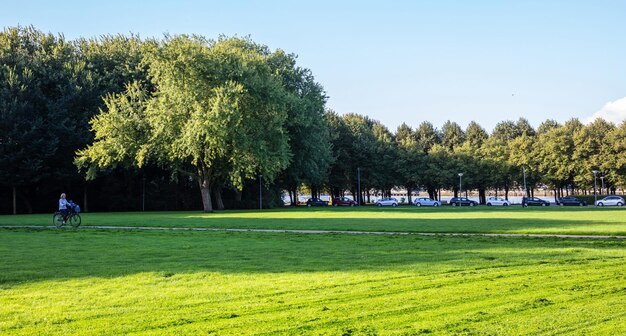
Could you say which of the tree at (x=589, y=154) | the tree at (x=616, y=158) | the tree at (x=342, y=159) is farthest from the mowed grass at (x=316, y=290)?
the tree at (x=589, y=154)

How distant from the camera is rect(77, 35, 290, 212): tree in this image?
161ft

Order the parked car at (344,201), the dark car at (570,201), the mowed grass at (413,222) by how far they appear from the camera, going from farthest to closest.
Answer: the parked car at (344,201), the dark car at (570,201), the mowed grass at (413,222)

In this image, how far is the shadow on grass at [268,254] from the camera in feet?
44.0

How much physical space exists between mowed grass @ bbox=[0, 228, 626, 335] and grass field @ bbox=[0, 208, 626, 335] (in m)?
0.03

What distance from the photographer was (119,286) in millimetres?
11070

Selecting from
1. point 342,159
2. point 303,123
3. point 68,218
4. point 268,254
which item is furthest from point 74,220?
point 342,159

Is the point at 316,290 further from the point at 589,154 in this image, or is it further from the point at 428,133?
the point at 428,133

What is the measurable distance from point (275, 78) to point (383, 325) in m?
52.8

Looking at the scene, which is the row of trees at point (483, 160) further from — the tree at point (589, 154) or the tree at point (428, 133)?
the tree at point (428, 133)

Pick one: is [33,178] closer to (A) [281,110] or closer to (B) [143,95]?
(B) [143,95]

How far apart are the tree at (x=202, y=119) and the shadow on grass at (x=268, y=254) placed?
26.0 meters

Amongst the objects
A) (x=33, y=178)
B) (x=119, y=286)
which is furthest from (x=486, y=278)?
(x=33, y=178)

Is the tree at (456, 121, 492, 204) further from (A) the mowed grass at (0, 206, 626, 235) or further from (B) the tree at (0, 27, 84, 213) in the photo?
(B) the tree at (0, 27, 84, 213)

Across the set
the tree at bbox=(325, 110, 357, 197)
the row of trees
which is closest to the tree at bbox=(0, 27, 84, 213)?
the row of trees
